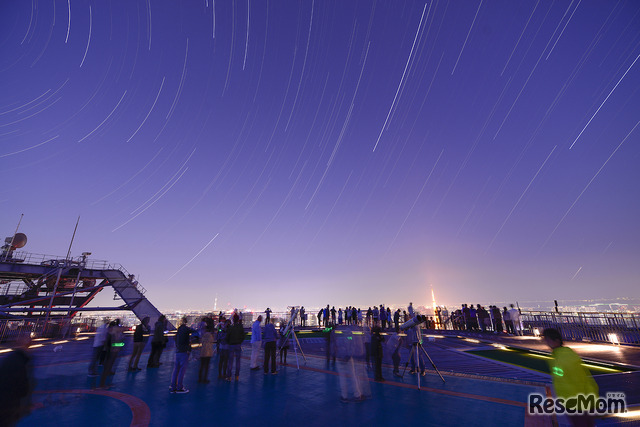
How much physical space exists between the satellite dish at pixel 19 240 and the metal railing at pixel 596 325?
68707mm

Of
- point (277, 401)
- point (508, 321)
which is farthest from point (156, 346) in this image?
point (508, 321)

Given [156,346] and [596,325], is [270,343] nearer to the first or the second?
[156,346]

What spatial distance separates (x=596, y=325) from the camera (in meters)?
19.2

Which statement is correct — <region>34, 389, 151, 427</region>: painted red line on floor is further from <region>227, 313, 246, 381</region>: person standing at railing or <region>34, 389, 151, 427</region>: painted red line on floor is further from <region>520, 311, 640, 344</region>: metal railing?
<region>520, 311, 640, 344</region>: metal railing

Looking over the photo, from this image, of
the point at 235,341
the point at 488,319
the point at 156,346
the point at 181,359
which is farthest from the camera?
the point at 488,319

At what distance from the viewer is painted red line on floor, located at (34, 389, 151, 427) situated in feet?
20.5

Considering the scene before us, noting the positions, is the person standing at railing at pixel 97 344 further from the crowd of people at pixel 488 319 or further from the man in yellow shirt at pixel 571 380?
the crowd of people at pixel 488 319

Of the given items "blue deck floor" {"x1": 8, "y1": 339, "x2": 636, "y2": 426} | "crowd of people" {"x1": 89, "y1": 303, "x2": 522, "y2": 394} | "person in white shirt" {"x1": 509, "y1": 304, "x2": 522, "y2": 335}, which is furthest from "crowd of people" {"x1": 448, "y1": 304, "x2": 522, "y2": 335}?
"blue deck floor" {"x1": 8, "y1": 339, "x2": 636, "y2": 426}

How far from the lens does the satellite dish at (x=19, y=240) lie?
44.2 meters

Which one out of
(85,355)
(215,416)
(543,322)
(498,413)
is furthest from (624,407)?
(85,355)

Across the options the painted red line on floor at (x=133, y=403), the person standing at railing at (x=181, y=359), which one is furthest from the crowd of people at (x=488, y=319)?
the painted red line on floor at (x=133, y=403)

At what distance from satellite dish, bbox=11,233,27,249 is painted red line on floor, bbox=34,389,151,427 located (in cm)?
5317

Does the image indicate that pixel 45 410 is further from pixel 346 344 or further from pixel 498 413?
pixel 498 413

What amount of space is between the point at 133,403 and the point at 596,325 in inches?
1055
